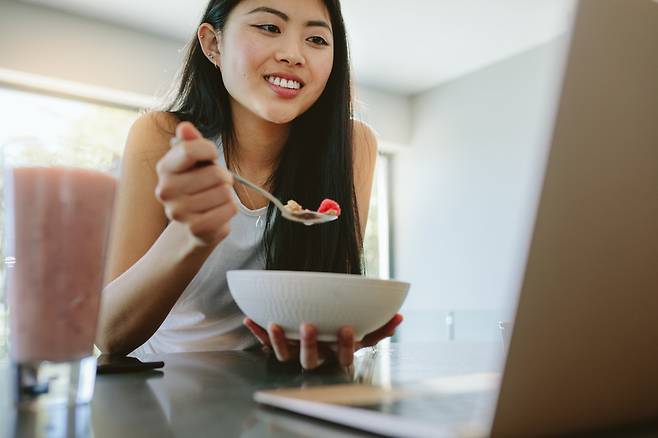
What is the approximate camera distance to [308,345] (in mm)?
709

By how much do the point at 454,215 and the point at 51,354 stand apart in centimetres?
492

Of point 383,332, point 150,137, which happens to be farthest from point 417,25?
point 383,332

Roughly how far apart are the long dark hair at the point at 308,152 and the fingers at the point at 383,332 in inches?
18.2

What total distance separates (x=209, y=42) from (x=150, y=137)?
31 centimetres

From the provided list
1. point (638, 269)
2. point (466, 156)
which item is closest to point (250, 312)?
point (638, 269)

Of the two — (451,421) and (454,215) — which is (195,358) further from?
(454,215)

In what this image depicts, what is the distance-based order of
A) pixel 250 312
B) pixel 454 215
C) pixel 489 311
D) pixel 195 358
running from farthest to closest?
pixel 454 215 → pixel 489 311 → pixel 195 358 → pixel 250 312

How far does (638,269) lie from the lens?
0.37 meters

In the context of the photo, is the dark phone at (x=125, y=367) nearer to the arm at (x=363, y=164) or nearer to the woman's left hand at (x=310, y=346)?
the woman's left hand at (x=310, y=346)

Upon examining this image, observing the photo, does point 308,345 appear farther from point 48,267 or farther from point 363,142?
point 363,142

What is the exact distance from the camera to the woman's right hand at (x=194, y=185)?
63cm

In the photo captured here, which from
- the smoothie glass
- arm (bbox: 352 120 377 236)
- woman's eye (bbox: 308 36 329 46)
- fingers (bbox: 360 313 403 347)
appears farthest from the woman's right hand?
arm (bbox: 352 120 377 236)

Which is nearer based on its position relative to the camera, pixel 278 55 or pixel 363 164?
pixel 278 55

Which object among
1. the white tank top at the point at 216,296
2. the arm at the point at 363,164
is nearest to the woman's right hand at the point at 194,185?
the white tank top at the point at 216,296
